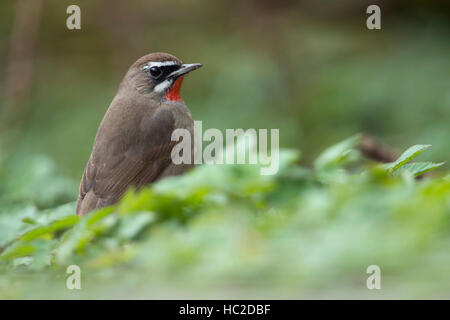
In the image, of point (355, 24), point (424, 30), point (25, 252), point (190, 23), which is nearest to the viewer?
point (25, 252)

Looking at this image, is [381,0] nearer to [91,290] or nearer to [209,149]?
[209,149]

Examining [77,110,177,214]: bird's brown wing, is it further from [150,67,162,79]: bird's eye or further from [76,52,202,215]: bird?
[150,67,162,79]: bird's eye

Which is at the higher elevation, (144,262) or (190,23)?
(190,23)

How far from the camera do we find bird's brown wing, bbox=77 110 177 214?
18.2ft

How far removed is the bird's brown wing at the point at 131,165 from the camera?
5543mm

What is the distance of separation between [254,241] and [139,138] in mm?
3438

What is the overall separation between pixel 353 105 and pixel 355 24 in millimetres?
2084

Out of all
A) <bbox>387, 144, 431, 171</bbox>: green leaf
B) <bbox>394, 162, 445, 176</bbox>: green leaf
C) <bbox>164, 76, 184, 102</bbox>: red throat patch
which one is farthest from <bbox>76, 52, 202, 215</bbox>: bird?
<bbox>387, 144, 431, 171</bbox>: green leaf

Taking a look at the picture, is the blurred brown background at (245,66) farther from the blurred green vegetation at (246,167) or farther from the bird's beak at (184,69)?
the bird's beak at (184,69)

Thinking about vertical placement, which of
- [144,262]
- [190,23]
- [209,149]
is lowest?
[144,262]

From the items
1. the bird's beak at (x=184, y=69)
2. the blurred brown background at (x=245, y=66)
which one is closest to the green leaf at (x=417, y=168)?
the bird's beak at (x=184, y=69)

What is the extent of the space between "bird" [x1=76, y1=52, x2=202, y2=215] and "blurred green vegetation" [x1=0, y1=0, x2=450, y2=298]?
14.0 inches
